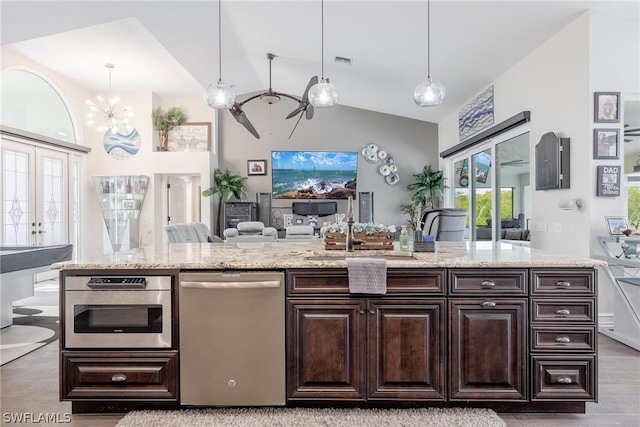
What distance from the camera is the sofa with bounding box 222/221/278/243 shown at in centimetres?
447

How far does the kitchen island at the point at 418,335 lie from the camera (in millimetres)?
2006

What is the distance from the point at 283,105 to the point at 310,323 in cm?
740

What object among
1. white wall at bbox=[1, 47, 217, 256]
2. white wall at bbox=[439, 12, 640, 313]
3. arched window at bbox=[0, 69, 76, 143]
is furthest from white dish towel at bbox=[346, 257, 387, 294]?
white wall at bbox=[1, 47, 217, 256]

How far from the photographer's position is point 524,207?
489cm

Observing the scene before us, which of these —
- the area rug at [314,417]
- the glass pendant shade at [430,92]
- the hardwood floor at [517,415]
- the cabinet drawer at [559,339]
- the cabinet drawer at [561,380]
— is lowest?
the hardwood floor at [517,415]

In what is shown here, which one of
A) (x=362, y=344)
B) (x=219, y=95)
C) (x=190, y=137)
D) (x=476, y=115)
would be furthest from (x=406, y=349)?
(x=190, y=137)

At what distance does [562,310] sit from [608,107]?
8.69 ft

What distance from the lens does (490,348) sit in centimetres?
201

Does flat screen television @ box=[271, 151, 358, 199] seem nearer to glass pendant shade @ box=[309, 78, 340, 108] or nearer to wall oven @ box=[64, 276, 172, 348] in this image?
glass pendant shade @ box=[309, 78, 340, 108]

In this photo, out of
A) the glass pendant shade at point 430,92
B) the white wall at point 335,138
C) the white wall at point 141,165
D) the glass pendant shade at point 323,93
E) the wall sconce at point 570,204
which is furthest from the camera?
the white wall at point 335,138

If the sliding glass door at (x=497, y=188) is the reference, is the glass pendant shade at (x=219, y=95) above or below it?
above

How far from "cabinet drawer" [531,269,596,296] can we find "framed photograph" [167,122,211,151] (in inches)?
291

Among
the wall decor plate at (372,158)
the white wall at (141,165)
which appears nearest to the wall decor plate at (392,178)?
the wall decor plate at (372,158)

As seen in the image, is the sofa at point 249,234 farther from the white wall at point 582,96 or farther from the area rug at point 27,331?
the white wall at point 582,96
